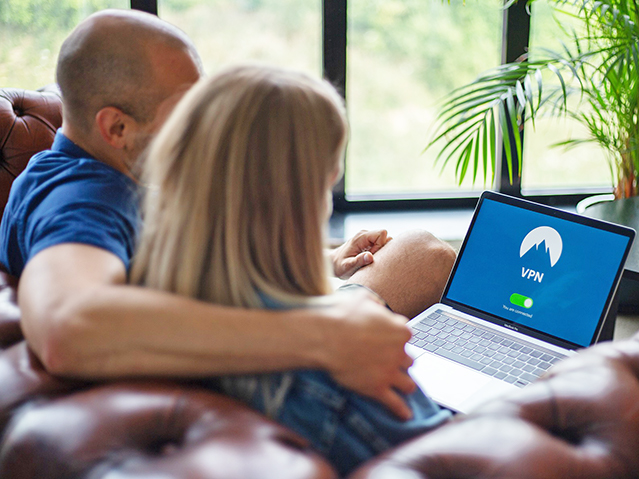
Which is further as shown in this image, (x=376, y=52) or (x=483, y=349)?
(x=376, y=52)

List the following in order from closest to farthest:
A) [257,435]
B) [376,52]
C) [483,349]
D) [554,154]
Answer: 1. [257,435]
2. [483,349]
3. [376,52]
4. [554,154]

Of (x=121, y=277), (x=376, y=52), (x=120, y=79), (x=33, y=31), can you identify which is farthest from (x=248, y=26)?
(x=121, y=277)

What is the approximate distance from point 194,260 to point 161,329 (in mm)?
93

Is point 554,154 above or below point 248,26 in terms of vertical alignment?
below

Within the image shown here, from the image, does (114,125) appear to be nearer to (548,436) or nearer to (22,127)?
(22,127)

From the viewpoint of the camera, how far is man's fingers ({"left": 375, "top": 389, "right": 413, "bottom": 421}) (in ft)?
2.59

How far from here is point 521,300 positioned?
1.37 metres

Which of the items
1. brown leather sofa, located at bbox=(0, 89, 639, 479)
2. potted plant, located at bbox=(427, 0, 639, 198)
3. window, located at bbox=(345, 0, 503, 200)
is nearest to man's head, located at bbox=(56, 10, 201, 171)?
brown leather sofa, located at bbox=(0, 89, 639, 479)

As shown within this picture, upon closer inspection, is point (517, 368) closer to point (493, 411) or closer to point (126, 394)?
point (493, 411)

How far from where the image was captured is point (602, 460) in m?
0.66

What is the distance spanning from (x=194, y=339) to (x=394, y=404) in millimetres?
265

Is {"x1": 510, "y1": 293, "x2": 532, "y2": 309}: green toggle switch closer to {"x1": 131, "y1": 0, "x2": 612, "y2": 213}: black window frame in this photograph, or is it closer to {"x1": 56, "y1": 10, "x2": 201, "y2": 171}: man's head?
{"x1": 56, "y1": 10, "x2": 201, "y2": 171}: man's head

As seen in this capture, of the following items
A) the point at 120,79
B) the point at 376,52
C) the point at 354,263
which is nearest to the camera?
the point at 120,79

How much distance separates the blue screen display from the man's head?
2.48ft
